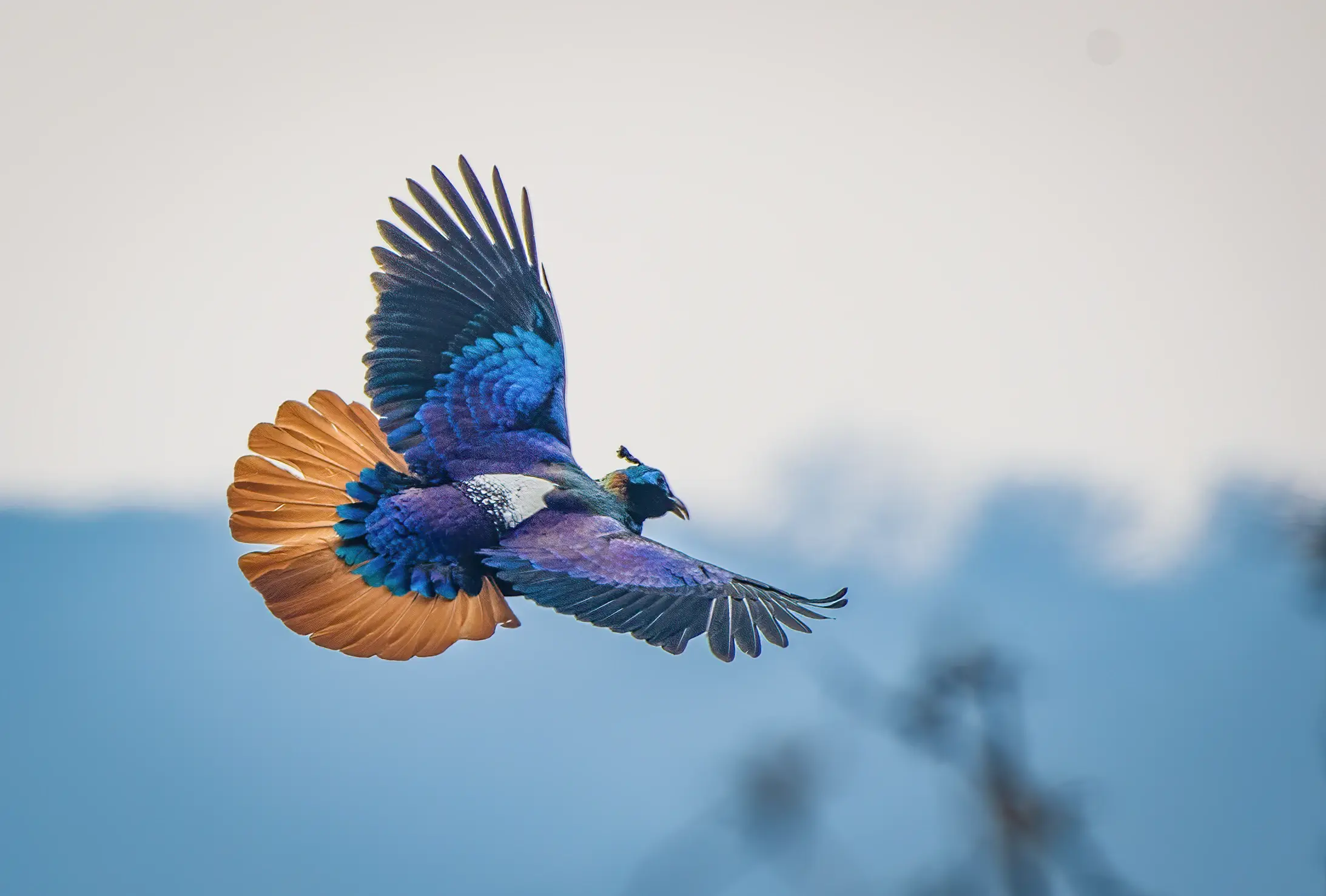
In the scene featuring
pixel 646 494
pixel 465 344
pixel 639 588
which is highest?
pixel 465 344

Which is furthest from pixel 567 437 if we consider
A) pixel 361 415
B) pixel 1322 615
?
pixel 1322 615

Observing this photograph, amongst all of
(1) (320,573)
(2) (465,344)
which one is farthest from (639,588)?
(2) (465,344)

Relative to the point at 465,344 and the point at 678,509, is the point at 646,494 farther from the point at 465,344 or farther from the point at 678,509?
the point at 465,344

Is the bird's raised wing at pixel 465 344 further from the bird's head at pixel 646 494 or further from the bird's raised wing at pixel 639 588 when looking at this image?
the bird's raised wing at pixel 639 588

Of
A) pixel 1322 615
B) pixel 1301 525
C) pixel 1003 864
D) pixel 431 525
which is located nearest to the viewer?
pixel 1003 864

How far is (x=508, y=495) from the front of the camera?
313 centimetres

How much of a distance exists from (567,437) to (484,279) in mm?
703

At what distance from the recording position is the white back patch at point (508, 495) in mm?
3078

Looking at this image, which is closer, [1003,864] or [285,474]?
[1003,864]

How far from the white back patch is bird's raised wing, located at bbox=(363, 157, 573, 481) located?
0.12 metres

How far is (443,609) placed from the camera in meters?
3.17

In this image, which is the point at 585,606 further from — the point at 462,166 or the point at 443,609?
the point at 462,166

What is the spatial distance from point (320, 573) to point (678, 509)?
0.95m

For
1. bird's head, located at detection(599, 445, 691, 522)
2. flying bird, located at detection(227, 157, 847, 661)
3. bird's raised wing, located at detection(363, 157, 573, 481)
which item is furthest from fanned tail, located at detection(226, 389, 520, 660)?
bird's head, located at detection(599, 445, 691, 522)
